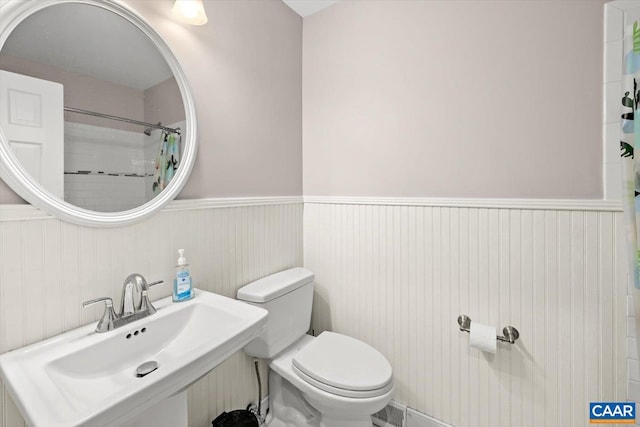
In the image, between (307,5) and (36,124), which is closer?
(36,124)

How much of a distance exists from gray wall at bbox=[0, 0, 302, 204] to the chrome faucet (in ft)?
1.28

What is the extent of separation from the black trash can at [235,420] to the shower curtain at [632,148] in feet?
5.11

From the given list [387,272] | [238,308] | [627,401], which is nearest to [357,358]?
[387,272]

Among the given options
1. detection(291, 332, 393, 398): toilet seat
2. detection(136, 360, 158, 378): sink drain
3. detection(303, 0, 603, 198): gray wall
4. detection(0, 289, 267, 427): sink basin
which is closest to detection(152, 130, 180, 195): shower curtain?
detection(0, 289, 267, 427): sink basin

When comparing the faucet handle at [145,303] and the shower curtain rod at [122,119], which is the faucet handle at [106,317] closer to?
the faucet handle at [145,303]

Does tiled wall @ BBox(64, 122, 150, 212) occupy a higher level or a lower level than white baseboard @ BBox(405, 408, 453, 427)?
higher

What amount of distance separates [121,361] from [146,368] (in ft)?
0.27

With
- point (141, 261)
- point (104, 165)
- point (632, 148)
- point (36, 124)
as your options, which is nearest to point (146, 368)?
point (141, 261)

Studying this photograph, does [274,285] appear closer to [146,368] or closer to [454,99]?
[146,368]

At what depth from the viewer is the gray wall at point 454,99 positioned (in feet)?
3.63

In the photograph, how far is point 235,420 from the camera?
126 cm

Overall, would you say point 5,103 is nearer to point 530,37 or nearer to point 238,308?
point 238,308

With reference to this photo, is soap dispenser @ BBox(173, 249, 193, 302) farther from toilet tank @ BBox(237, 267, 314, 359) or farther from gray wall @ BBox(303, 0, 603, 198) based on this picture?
gray wall @ BBox(303, 0, 603, 198)
